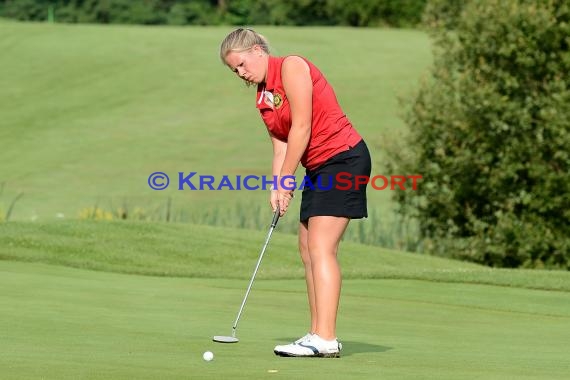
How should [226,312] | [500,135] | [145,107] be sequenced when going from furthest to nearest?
1. [145,107]
2. [500,135]
3. [226,312]

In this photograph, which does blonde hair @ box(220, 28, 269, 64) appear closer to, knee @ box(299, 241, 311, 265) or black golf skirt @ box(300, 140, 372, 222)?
black golf skirt @ box(300, 140, 372, 222)

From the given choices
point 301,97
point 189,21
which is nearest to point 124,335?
point 301,97

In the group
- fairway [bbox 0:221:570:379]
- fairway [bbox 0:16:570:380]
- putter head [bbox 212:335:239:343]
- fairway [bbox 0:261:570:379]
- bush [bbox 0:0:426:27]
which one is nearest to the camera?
fairway [bbox 0:261:570:379]

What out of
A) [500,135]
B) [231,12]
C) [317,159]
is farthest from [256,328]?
[231,12]

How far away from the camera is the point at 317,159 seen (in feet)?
23.1

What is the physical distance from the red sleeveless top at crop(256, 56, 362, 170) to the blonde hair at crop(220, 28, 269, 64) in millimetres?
116

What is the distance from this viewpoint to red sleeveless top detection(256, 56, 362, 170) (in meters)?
6.96

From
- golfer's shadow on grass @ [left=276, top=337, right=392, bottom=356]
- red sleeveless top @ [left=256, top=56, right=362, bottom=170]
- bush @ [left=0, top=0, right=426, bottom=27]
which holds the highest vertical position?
bush @ [left=0, top=0, right=426, bottom=27]

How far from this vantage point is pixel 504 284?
1288 cm

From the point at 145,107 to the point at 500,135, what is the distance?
18.7 metres

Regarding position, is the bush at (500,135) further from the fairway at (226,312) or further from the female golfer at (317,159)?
the female golfer at (317,159)

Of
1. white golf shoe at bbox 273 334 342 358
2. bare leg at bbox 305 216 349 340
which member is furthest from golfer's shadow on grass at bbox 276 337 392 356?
bare leg at bbox 305 216 349 340

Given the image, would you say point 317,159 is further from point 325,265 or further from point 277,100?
point 325,265

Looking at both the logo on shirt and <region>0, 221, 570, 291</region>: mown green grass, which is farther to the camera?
<region>0, 221, 570, 291</region>: mown green grass
